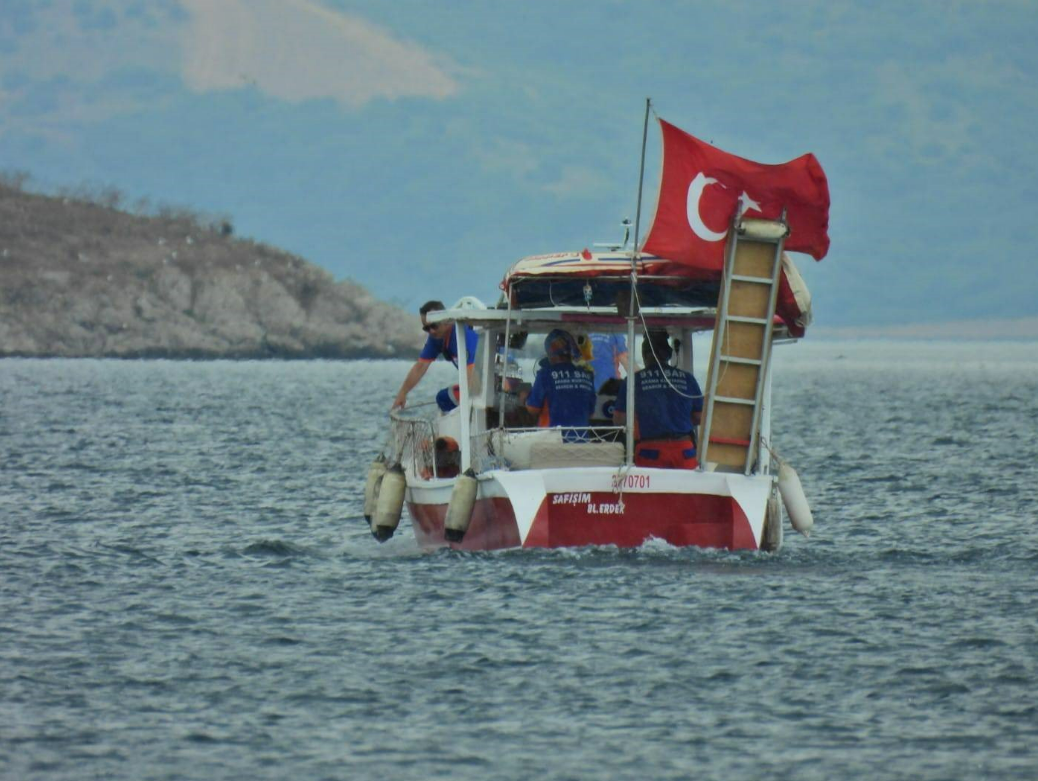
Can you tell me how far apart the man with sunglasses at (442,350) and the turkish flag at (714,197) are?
3.64m

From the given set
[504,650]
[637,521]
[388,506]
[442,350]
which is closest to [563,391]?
[637,521]

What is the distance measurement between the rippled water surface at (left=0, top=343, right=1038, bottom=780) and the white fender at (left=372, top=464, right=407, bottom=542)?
39 cm

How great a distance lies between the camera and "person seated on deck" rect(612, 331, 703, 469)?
61.8 ft

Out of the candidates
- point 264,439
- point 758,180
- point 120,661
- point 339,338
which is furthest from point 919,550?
point 339,338

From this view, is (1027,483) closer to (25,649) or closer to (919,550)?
(919,550)

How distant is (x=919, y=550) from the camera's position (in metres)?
21.7

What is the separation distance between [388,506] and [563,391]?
3.01 m

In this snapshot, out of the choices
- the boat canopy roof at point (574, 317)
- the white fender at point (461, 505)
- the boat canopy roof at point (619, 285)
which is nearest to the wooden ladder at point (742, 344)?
the boat canopy roof at point (619, 285)

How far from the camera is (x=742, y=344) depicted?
18000 millimetres

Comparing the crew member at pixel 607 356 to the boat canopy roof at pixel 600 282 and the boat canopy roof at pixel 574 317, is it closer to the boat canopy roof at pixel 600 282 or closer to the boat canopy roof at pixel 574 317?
the boat canopy roof at pixel 574 317

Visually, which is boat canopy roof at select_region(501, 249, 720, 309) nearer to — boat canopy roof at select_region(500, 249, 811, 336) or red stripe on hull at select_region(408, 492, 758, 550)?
boat canopy roof at select_region(500, 249, 811, 336)

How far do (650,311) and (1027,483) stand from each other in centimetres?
1440

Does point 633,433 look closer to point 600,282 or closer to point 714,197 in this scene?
point 600,282

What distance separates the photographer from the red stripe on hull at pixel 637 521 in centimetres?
1819
